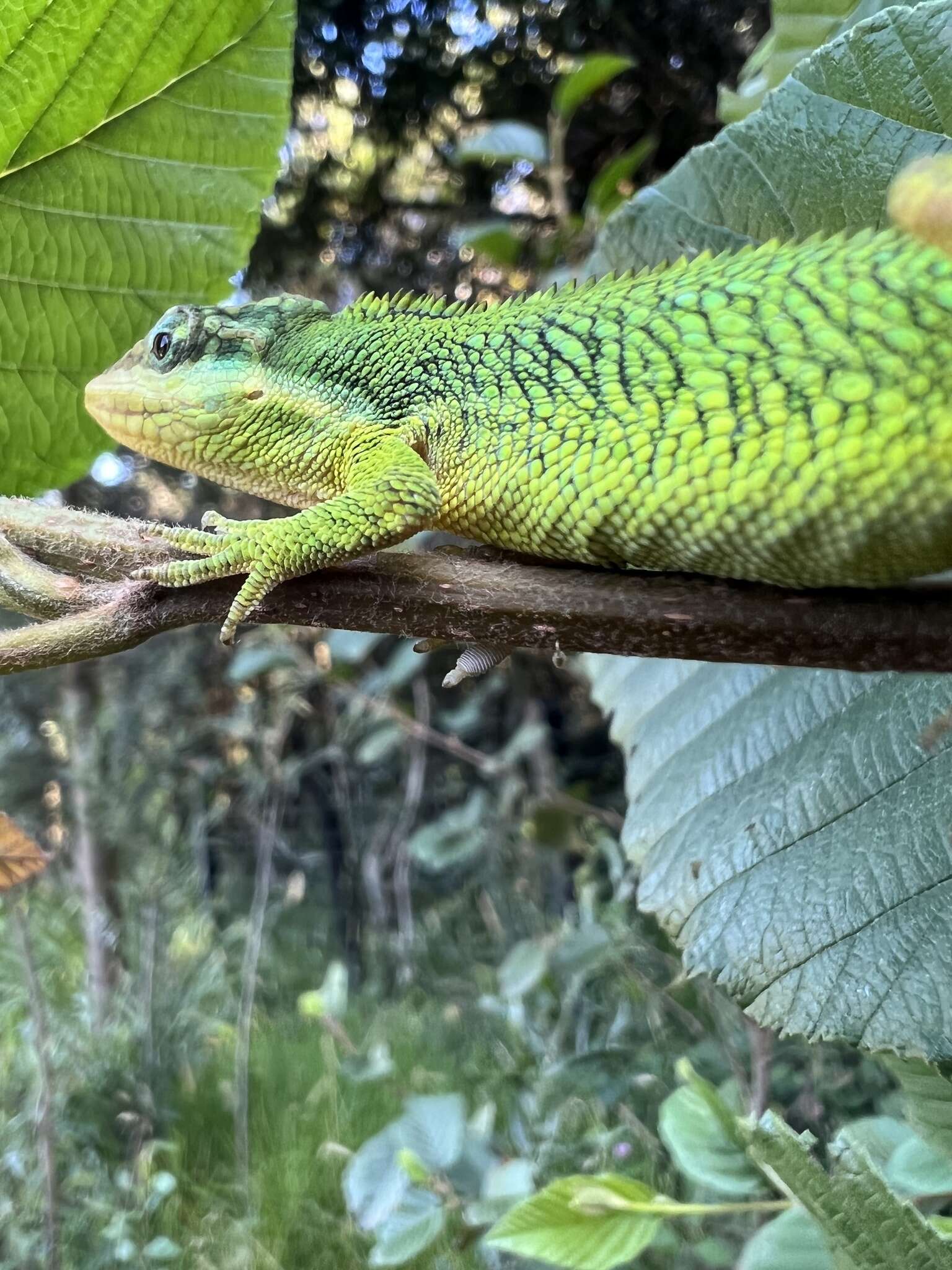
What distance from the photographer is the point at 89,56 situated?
1.64 ft

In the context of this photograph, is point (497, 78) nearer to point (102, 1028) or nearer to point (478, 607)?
point (478, 607)

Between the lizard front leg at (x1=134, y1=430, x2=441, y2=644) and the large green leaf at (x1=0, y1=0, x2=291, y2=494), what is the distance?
13cm

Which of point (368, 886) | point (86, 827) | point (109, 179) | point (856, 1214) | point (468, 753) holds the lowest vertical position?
point (368, 886)

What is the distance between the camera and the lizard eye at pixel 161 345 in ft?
2.62

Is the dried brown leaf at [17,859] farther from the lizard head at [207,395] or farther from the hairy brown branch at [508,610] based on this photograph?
the lizard head at [207,395]

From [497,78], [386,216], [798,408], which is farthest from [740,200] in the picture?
[386,216]

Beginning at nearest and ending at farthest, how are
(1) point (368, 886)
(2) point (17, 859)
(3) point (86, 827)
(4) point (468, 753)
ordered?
(2) point (17, 859)
(4) point (468, 753)
(3) point (86, 827)
(1) point (368, 886)

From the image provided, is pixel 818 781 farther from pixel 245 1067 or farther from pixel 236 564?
pixel 245 1067

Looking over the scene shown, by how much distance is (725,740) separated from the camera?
0.79 metres

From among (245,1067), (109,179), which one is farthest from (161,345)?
(245,1067)

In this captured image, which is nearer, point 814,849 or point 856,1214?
point 856,1214

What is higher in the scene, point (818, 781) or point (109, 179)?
point (109, 179)

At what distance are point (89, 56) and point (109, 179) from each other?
0.24 ft

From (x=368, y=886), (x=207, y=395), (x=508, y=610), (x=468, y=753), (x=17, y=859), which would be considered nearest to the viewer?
(x=508, y=610)
